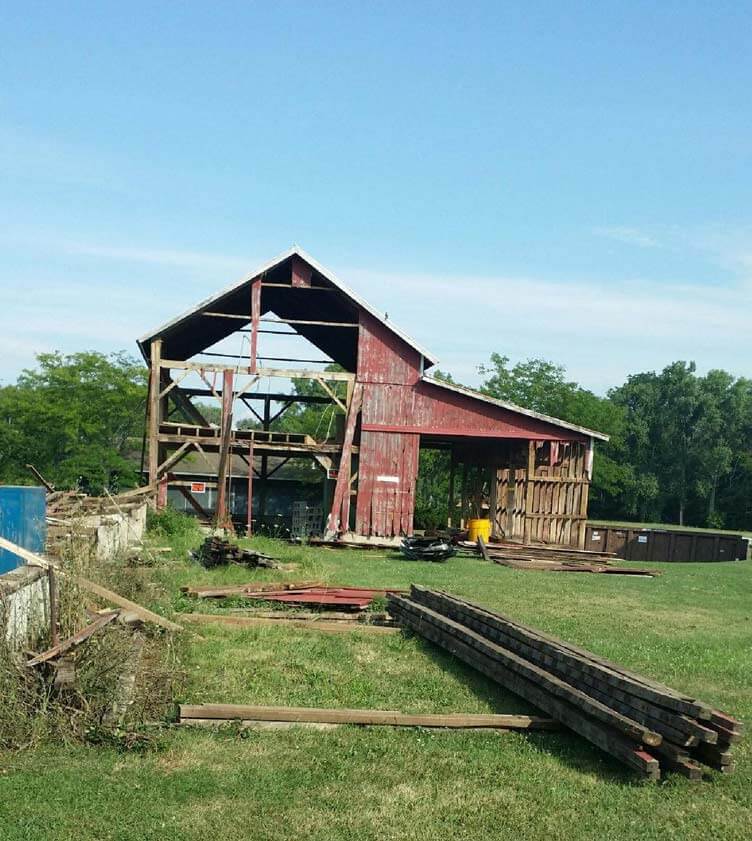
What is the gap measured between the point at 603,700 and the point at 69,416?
3897cm

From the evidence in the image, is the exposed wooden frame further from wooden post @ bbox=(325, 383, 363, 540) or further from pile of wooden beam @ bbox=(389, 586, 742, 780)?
pile of wooden beam @ bbox=(389, 586, 742, 780)

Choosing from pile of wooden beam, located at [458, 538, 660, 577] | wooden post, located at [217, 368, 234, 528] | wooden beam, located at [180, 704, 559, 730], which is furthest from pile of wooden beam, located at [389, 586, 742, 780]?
wooden post, located at [217, 368, 234, 528]

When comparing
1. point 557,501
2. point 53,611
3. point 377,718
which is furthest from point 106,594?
point 557,501

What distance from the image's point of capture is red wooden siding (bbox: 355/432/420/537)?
2869 cm

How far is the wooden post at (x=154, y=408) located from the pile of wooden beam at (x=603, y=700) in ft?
57.3

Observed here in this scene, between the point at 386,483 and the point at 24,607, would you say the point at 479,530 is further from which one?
the point at 24,607

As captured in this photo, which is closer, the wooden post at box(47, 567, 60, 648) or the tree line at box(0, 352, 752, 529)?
the wooden post at box(47, 567, 60, 648)

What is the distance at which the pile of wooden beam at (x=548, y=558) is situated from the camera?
79.8 ft

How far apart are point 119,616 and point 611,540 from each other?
110ft

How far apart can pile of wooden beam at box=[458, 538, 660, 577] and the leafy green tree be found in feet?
72.1

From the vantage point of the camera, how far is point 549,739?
8.80 meters

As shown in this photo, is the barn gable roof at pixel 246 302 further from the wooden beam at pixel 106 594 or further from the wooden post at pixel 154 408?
the wooden beam at pixel 106 594

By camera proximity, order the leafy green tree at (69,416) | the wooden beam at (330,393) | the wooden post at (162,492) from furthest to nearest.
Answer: the leafy green tree at (69,416), the wooden post at (162,492), the wooden beam at (330,393)

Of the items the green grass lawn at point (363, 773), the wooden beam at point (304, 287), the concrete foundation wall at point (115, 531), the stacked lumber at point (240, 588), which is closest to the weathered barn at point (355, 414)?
the wooden beam at point (304, 287)
